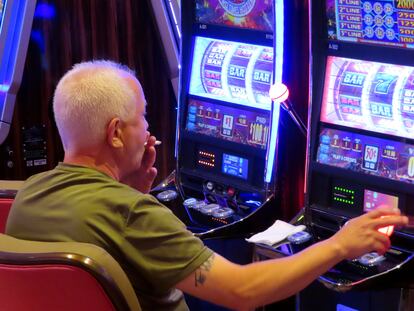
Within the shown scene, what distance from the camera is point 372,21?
2.53 metres

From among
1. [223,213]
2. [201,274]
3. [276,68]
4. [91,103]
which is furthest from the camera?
[223,213]

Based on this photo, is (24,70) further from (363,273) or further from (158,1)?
(363,273)

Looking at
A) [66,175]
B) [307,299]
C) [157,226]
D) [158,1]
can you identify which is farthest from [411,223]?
[158,1]

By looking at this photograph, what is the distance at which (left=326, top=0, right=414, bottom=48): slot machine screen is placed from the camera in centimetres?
241

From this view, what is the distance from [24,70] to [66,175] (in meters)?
2.30

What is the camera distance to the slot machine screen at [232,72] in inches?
121

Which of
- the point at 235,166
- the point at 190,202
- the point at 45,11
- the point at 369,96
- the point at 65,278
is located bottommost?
the point at 190,202

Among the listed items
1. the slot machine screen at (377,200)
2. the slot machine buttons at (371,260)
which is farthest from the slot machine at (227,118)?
the slot machine buttons at (371,260)

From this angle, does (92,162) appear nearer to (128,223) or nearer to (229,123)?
(128,223)

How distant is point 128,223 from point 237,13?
61.8 inches

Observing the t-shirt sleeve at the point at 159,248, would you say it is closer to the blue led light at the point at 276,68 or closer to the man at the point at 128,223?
the man at the point at 128,223

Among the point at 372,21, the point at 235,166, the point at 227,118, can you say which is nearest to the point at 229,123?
the point at 227,118

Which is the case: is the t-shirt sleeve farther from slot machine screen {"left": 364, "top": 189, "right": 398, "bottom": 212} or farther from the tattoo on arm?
slot machine screen {"left": 364, "top": 189, "right": 398, "bottom": 212}

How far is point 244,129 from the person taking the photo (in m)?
3.15
